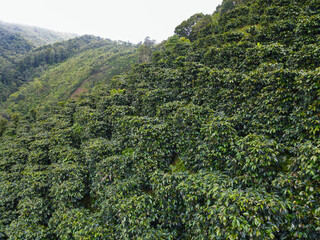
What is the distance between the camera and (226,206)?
501cm

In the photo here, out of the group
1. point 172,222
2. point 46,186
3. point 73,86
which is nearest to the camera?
point 172,222

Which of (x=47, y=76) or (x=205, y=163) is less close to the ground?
(x=205, y=163)

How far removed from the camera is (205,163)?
7.92 m

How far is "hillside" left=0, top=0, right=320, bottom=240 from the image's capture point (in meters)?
4.95

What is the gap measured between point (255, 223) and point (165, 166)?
19.4 ft

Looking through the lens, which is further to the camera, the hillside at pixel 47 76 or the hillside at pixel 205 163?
the hillside at pixel 47 76

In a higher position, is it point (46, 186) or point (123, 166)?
point (123, 166)

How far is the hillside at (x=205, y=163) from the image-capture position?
495cm

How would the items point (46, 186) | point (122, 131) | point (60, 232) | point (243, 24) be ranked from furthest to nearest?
point (243, 24)
point (122, 131)
point (46, 186)
point (60, 232)

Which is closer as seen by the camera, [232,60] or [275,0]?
[232,60]

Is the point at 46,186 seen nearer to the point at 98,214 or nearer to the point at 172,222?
the point at 98,214

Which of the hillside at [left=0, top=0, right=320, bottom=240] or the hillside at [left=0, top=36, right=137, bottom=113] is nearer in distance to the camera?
the hillside at [left=0, top=0, right=320, bottom=240]

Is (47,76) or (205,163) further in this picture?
(47,76)

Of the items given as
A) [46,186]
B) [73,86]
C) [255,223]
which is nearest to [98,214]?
[46,186]
